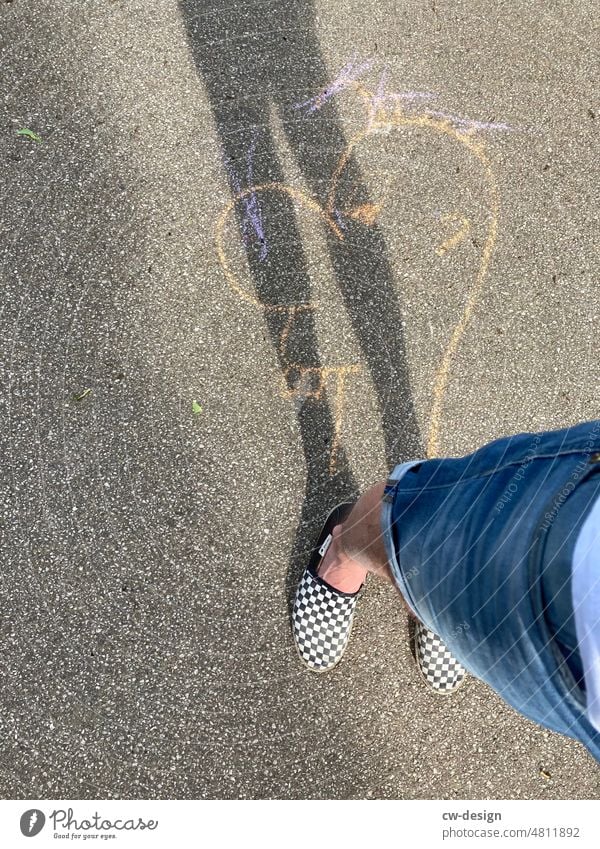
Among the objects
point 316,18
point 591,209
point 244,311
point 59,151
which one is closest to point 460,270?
point 591,209

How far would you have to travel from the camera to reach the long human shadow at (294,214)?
2.02m

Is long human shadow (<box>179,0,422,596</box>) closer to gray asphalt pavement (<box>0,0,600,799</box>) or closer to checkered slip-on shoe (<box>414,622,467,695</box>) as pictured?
gray asphalt pavement (<box>0,0,600,799</box>)

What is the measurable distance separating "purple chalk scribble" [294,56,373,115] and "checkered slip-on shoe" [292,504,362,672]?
1271mm

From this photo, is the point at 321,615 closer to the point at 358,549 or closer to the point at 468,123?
the point at 358,549

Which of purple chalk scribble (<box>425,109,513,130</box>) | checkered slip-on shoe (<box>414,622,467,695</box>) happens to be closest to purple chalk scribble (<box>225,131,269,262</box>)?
purple chalk scribble (<box>425,109,513,130</box>)

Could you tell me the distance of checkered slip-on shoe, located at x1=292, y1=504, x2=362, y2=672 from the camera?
Result: 6.13 ft

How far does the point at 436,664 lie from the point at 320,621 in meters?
0.35

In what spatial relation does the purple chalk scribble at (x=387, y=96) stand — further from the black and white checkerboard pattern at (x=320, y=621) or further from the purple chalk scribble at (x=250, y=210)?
the black and white checkerboard pattern at (x=320, y=621)

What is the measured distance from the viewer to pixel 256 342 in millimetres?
2029

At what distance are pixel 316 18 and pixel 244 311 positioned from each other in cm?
102

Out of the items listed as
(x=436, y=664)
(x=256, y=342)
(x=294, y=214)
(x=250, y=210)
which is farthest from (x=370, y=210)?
(x=436, y=664)

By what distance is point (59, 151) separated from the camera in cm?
208

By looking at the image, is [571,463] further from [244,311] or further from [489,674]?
[244,311]

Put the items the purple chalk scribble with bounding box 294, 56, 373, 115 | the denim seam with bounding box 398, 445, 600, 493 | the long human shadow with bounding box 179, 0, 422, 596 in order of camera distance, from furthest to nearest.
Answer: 1. the purple chalk scribble with bounding box 294, 56, 373, 115
2. the long human shadow with bounding box 179, 0, 422, 596
3. the denim seam with bounding box 398, 445, 600, 493
